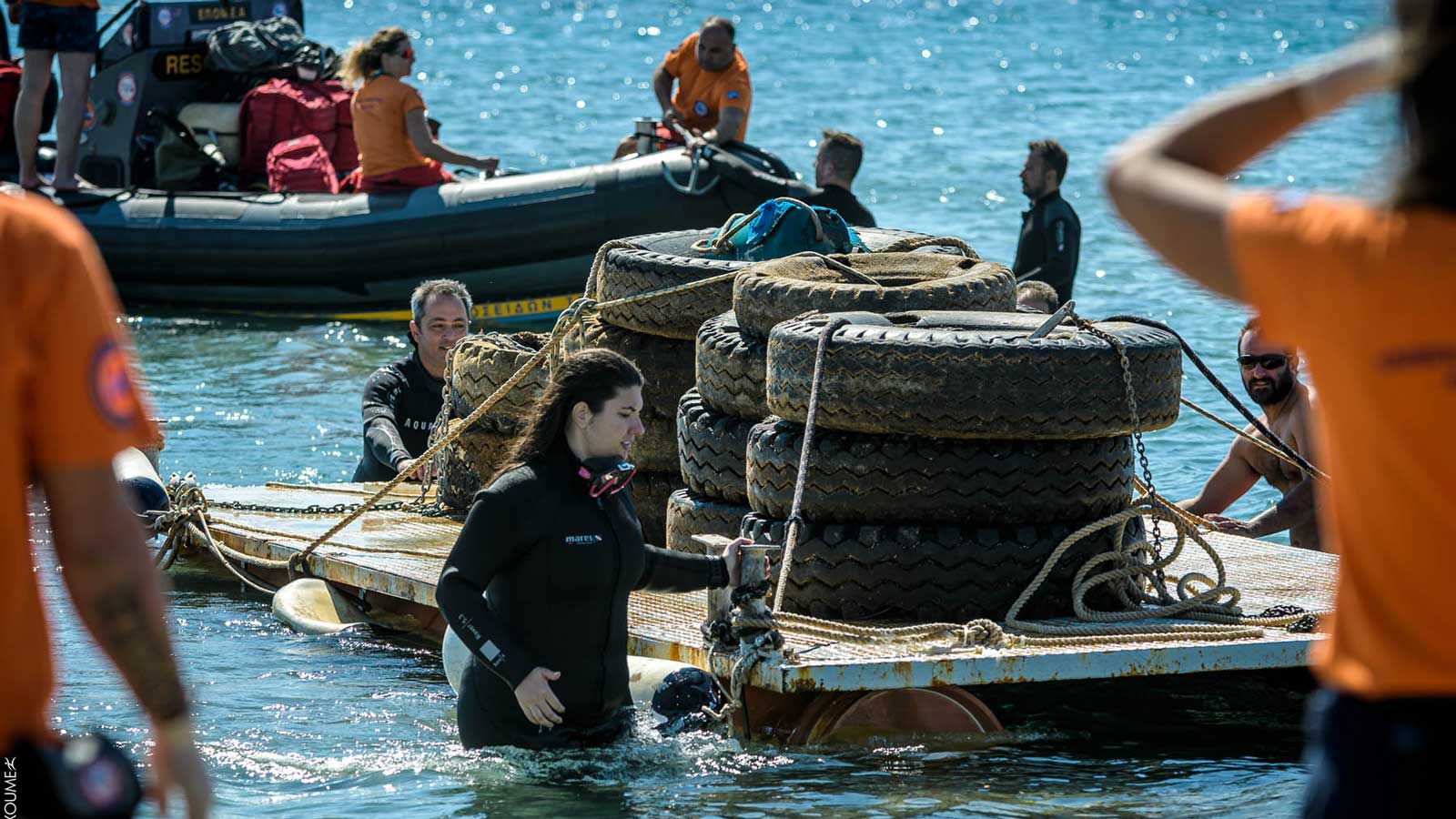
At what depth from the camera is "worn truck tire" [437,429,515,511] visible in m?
8.04

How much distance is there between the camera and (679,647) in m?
6.07

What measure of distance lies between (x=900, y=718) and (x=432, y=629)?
232 cm

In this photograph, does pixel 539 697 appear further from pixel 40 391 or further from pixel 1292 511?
pixel 1292 511

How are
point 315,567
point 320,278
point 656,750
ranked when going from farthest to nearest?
point 320,278 → point 315,567 → point 656,750

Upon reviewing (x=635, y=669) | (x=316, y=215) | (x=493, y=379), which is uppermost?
(x=316, y=215)

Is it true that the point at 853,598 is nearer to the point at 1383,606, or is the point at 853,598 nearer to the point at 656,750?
the point at 656,750

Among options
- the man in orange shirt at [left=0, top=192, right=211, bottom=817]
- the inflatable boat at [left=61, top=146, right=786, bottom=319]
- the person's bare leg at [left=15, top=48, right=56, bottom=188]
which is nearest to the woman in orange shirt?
the inflatable boat at [left=61, top=146, right=786, bottom=319]

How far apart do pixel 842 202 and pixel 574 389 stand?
23.9ft

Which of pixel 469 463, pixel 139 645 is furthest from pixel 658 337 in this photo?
pixel 139 645

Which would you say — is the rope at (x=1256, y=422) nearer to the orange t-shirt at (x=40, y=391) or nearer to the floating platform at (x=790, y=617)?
the floating platform at (x=790, y=617)

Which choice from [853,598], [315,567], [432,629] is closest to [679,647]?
[853,598]

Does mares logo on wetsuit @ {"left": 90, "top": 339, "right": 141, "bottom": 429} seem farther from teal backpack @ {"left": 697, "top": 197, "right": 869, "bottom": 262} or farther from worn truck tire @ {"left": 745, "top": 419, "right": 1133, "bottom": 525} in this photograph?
teal backpack @ {"left": 697, "top": 197, "right": 869, "bottom": 262}

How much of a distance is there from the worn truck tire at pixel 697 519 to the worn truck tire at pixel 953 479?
54cm

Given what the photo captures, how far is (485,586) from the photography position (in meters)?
5.14
